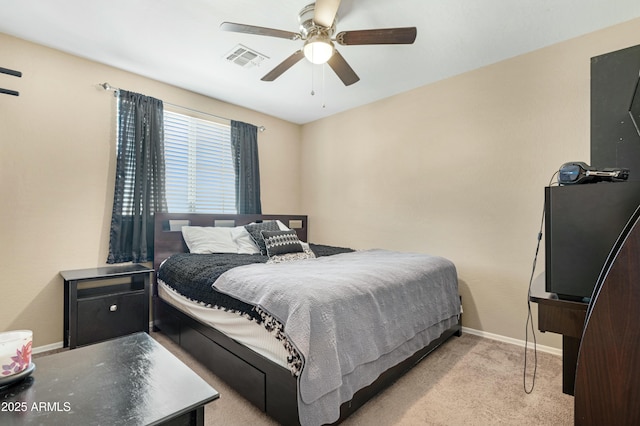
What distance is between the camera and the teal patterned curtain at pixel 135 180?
293 centimetres

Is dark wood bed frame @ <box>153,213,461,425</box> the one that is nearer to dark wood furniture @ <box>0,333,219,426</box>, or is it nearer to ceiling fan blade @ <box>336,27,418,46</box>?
dark wood furniture @ <box>0,333,219,426</box>

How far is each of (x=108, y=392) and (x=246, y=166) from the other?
3.36 metres

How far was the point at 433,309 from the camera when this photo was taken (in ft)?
7.72

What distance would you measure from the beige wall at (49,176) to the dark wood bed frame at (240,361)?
62 cm

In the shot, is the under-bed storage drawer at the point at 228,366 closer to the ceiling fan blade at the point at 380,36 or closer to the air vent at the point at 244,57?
the ceiling fan blade at the point at 380,36

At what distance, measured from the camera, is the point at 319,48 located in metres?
2.02

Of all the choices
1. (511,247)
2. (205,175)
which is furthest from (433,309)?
(205,175)

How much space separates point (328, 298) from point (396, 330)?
0.66 metres

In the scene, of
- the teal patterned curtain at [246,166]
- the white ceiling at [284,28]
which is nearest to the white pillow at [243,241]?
the teal patterned curtain at [246,166]

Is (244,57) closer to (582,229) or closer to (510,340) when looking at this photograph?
(582,229)

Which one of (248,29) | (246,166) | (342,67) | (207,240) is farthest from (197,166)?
(342,67)

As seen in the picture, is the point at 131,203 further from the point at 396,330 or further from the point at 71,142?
the point at 396,330

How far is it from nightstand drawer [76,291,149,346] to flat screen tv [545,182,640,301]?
9.94 feet

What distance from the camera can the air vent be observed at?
2652mm
